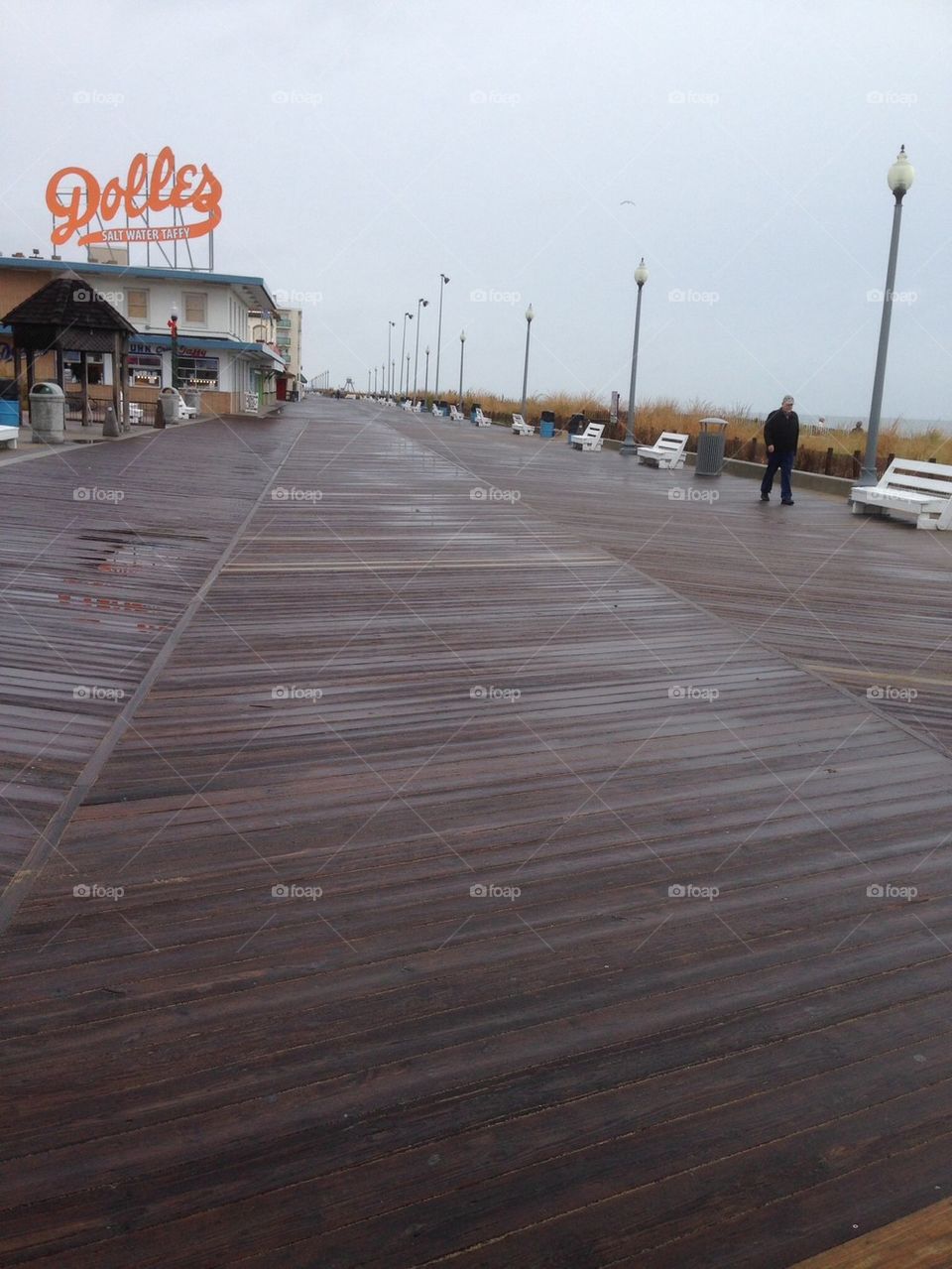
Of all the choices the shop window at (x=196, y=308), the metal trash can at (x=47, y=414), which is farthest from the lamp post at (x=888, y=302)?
the shop window at (x=196, y=308)

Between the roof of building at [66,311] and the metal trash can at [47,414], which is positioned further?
the roof of building at [66,311]

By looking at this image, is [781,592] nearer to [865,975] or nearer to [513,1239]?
[865,975]

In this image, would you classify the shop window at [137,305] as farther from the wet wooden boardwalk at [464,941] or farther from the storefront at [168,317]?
the wet wooden boardwalk at [464,941]

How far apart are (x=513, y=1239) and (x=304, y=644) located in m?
4.93

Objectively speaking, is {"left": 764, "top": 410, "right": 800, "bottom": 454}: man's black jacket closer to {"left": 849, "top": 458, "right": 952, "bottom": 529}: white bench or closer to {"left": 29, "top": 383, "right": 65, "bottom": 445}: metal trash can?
{"left": 849, "top": 458, "right": 952, "bottom": 529}: white bench

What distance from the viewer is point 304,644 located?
6902 mm

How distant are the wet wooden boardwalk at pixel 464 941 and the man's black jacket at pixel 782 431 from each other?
11.0 metres

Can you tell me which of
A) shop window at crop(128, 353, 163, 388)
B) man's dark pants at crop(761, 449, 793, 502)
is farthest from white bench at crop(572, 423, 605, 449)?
shop window at crop(128, 353, 163, 388)

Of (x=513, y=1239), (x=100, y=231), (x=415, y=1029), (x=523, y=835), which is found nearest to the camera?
(x=513, y=1239)

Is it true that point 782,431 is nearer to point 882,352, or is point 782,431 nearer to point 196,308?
point 882,352

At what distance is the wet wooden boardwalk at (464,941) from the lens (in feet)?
7.73

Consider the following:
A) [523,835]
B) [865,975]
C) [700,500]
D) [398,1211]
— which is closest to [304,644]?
[523,835]

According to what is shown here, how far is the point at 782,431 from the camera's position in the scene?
59.6ft

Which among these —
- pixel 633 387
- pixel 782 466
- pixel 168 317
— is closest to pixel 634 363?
pixel 633 387
